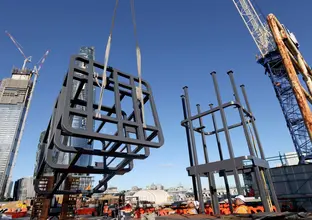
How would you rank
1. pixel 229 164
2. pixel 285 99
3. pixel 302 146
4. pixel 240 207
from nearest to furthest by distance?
pixel 240 207 < pixel 229 164 < pixel 302 146 < pixel 285 99

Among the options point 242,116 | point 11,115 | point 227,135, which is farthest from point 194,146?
point 11,115

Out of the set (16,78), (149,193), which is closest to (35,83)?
(16,78)

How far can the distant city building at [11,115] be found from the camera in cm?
13400

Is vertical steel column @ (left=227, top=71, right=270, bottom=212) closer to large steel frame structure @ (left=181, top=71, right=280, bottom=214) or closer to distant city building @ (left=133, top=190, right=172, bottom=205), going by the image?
large steel frame structure @ (left=181, top=71, right=280, bottom=214)

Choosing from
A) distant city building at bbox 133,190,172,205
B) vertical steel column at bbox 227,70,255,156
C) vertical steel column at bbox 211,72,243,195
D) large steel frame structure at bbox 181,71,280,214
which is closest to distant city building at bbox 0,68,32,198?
distant city building at bbox 133,190,172,205

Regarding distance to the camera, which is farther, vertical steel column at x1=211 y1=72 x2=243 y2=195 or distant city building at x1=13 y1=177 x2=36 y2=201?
distant city building at x1=13 y1=177 x2=36 y2=201

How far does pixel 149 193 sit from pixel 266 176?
171 feet

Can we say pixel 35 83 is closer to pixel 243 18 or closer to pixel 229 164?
pixel 243 18

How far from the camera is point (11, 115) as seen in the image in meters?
152

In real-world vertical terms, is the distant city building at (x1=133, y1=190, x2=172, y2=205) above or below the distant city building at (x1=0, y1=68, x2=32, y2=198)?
below

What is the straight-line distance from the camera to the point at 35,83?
166 m

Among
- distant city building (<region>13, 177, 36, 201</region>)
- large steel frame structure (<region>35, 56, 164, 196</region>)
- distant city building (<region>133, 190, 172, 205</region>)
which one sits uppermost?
distant city building (<region>13, 177, 36, 201</region>)

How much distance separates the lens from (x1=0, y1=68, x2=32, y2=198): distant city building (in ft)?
440

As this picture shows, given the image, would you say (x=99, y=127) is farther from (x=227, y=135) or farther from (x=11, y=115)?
(x=11, y=115)
